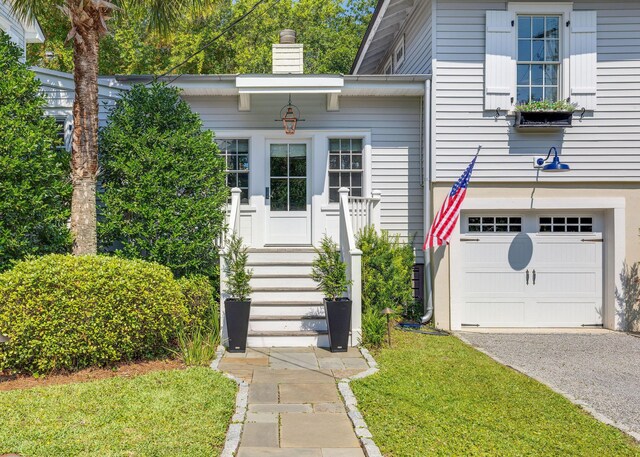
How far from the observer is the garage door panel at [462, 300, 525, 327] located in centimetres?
928

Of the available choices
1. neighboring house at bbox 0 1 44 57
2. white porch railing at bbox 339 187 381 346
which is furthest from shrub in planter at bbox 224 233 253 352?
neighboring house at bbox 0 1 44 57

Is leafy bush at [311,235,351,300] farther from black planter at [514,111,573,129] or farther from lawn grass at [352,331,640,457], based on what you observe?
black planter at [514,111,573,129]

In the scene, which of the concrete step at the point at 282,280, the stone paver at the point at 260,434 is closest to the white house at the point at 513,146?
the concrete step at the point at 282,280

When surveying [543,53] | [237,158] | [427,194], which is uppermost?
[543,53]

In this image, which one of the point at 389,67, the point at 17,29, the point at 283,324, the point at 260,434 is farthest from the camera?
the point at 389,67

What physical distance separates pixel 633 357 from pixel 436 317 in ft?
9.45

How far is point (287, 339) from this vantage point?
290 inches

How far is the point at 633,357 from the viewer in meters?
7.29

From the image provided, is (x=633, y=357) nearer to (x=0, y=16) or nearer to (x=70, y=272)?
(x=70, y=272)

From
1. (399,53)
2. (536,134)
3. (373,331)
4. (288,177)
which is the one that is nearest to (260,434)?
(373,331)

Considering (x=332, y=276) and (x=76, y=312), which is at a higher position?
(x=332, y=276)

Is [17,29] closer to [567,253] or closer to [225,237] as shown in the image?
[225,237]

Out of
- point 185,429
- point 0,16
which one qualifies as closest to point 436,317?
point 185,429

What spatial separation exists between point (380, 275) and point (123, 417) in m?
4.38
